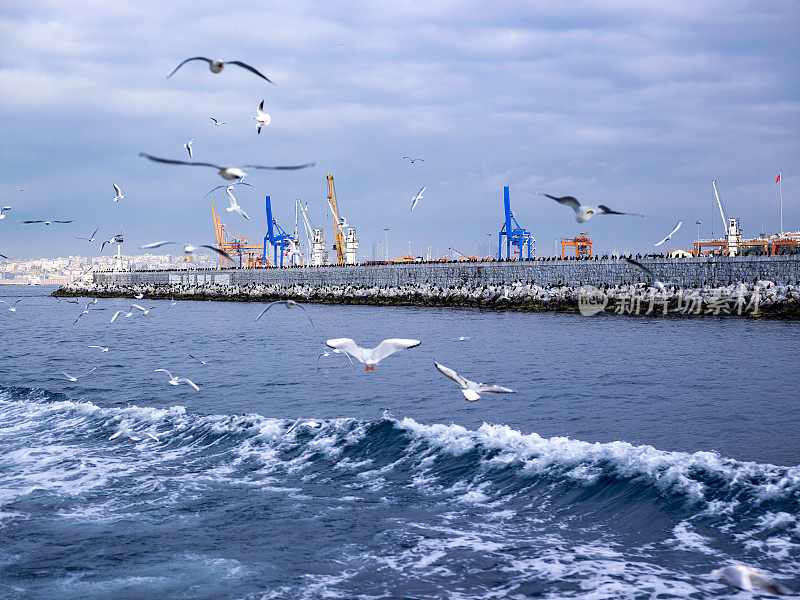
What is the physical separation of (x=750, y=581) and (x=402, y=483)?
5.21 m

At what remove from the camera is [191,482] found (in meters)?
10.9

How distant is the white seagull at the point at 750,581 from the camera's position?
6512 mm

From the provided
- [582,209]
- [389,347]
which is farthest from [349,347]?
[582,209]

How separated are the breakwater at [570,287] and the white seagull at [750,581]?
36.6 meters

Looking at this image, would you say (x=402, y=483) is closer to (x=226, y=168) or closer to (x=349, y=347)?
(x=349, y=347)

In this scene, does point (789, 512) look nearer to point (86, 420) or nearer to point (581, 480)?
point (581, 480)

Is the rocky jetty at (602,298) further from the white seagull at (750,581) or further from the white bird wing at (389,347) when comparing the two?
the white seagull at (750,581)

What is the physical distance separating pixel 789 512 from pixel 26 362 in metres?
27.3

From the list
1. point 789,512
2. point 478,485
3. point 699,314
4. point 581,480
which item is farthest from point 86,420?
point 699,314

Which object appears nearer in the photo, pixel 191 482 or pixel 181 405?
pixel 191 482

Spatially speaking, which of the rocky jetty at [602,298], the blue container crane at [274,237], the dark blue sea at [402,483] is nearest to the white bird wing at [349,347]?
the dark blue sea at [402,483]

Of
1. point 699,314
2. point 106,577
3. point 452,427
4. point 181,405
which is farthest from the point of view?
→ point 699,314

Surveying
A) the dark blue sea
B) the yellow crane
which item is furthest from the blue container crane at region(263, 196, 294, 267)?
the dark blue sea

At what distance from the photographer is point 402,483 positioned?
34.9 ft
